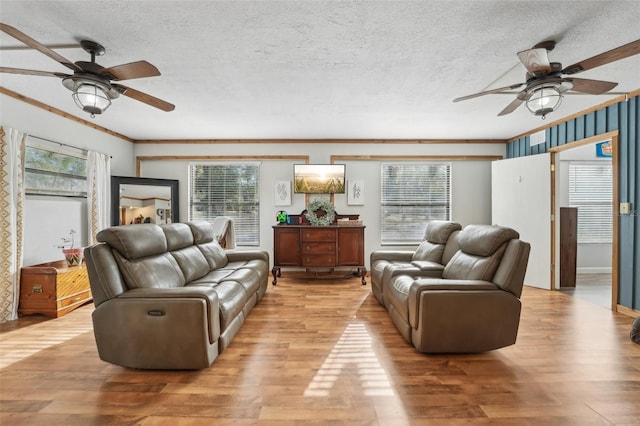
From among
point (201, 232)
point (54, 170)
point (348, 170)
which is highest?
point (348, 170)

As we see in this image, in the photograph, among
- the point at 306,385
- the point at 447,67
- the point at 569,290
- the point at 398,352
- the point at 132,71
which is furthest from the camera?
the point at 569,290

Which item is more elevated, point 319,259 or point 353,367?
point 319,259

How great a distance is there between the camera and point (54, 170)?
376 centimetres

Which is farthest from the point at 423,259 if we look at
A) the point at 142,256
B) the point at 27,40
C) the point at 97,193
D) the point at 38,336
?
the point at 97,193

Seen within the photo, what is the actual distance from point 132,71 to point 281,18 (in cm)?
112

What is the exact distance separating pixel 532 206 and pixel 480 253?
271 centimetres

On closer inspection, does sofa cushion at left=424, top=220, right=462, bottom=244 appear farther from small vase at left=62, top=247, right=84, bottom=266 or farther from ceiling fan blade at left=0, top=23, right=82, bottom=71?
small vase at left=62, top=247, right=84, bottom=266

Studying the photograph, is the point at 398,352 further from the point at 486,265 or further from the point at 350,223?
the point at 350,223

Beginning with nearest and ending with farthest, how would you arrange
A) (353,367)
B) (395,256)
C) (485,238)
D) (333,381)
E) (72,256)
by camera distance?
(333,381)
(353,367)
(485,238)
(72,256)
(395,256)

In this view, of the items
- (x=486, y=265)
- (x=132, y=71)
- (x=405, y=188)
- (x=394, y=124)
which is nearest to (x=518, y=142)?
(x=405, y=188)

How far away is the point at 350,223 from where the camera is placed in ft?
16.4

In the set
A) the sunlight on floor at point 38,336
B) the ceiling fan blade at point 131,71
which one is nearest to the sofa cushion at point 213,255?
the sunlight on floor at point 38,336

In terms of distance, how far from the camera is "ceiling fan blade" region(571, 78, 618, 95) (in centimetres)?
222

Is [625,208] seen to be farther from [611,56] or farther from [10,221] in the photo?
[10,221]
